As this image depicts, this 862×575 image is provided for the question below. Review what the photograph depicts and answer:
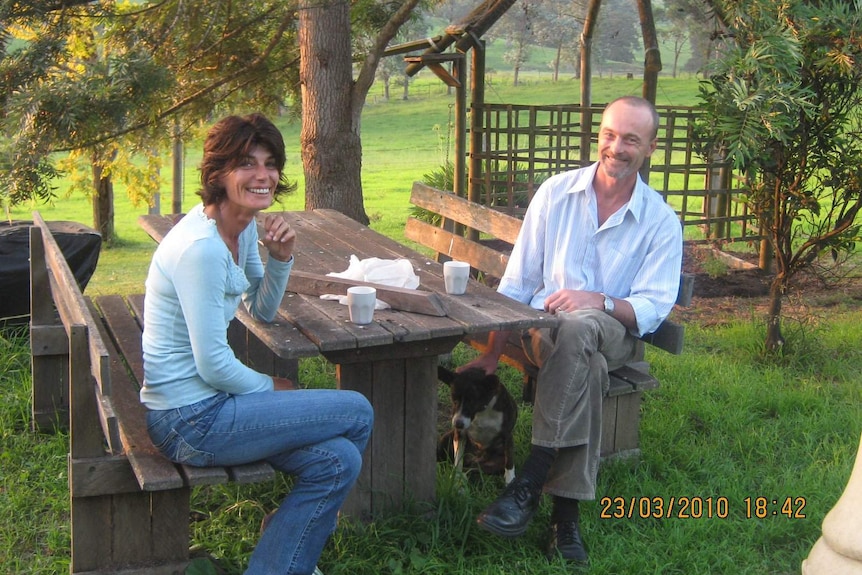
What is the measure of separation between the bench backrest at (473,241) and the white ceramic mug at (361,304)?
1479 mm

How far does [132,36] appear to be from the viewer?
6137 mm

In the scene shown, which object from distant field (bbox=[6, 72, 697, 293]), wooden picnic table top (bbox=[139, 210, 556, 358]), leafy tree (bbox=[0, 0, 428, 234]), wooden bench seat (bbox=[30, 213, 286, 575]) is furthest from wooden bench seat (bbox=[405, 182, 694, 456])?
wooden bench seat (bbox=[30, 213, 286, 575])

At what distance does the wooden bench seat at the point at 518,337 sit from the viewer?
13.5 feet

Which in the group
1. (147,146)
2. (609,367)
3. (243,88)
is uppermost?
(243,88)

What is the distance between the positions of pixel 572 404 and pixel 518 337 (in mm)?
937

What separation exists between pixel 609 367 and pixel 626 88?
36.5 meters

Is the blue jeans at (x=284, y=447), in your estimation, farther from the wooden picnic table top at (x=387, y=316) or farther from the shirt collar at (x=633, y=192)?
the shirt collar at (x=633, y=192)

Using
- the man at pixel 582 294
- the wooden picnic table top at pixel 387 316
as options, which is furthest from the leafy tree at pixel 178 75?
the man at pixel 582 294

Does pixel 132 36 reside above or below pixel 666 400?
above

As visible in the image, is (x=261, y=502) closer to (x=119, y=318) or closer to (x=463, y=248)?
(x=119, y=318)

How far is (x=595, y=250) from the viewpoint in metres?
4.04

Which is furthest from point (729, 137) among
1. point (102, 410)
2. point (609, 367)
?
point (102, 410)

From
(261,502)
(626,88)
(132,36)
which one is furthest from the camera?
(626,88)

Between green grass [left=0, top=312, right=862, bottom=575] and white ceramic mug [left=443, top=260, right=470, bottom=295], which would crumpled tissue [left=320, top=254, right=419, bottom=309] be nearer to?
white ceramic mug [left=443, top=260, right=470, bottom=295]
